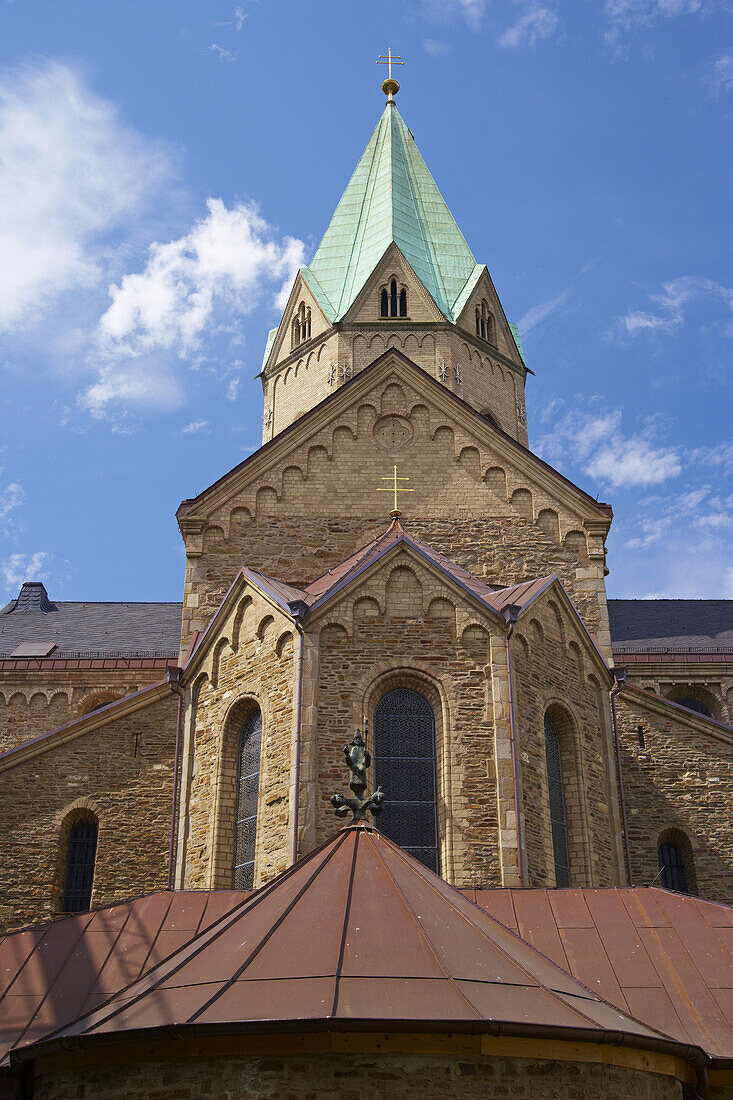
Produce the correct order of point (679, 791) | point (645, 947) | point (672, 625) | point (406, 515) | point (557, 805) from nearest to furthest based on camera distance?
point (645, 947), point (557, 805), point (679, 791), point (406, 515), point (672, 625)

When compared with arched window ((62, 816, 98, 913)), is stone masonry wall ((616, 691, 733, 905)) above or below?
above

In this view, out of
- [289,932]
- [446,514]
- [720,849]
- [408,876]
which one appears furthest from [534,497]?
[289,932]

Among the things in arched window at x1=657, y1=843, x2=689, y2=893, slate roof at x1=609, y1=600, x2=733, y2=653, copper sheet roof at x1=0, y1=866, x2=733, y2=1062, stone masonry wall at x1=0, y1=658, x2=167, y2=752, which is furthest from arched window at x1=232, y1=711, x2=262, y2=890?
slate roof at x1=609, y1=600, x2=733, y2=653

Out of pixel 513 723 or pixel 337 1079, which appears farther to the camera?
pixel 513 723

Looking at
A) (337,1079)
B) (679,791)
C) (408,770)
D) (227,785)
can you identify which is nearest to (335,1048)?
(337,1079)

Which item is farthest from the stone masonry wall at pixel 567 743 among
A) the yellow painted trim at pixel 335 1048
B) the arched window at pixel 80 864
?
the arched window at pixel 80 864

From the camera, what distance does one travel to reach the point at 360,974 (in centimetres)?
1189

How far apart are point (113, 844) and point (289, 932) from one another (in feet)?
31.1

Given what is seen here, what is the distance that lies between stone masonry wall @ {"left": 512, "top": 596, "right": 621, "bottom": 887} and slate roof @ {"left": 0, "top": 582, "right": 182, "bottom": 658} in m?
14.1

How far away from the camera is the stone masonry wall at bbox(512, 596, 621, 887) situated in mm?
18759

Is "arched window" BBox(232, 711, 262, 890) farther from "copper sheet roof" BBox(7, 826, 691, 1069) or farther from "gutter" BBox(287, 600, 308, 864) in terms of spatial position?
"copper sheet roof" BBox(7, 826, 691, 1069)

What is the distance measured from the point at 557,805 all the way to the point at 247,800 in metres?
5.02

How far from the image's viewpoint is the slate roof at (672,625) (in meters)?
33.0

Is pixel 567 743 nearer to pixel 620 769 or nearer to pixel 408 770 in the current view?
pixel 620 769
